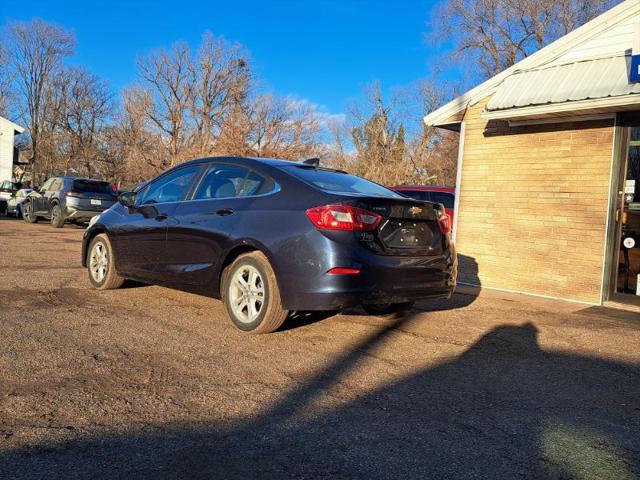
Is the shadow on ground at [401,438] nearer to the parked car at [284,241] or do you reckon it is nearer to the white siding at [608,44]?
the parked car at [284,241]

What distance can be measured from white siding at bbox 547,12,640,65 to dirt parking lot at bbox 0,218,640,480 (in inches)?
158

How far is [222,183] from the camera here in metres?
5.47

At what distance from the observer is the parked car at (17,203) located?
21.0m

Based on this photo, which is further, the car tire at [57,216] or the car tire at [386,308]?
the car tire at [57,216]

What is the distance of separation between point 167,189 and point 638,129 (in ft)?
20.4

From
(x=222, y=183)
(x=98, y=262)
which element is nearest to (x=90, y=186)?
(x=98, y=262)

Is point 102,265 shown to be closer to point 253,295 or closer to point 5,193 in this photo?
point 253,295

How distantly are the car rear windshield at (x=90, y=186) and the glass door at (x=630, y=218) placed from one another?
46.3 ft

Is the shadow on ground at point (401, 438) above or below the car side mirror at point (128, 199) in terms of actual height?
below

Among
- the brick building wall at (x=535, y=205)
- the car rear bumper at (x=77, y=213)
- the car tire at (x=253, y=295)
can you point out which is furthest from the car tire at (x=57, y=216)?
the car tire at (x=253, y=295)

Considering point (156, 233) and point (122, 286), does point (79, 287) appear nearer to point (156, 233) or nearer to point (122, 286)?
point (122, 286)

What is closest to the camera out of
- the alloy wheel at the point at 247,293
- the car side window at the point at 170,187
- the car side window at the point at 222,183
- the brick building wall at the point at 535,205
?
the alloy wheel at the point at 247,293

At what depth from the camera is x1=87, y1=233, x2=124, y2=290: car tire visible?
6488mm

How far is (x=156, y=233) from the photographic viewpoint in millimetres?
5805
